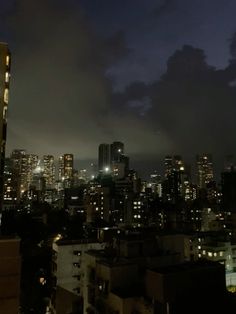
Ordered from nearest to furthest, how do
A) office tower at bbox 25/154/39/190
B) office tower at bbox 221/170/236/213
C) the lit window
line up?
1. the lit window
2. office tower at bbox 221/170/236/213
3. office tower at bbox 25/154/39/190

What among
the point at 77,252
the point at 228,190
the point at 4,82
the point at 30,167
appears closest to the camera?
the point at 4,82

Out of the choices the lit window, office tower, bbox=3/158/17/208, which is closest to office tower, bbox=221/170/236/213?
the lit window

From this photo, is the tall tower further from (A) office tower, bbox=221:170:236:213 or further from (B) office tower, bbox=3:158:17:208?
(B) office tower, bbox=3:158:17:208

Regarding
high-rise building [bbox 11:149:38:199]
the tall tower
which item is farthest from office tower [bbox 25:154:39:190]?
the tall tower

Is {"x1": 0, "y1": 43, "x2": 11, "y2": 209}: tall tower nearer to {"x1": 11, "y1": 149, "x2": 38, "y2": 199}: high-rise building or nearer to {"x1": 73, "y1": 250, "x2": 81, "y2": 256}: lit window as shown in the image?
{"x1": 73, "y1": 250, "x2": 81, "y2": 256}: lit window

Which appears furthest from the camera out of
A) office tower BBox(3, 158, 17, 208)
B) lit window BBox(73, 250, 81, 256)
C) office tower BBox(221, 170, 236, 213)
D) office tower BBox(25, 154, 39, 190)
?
office tower BBox(25, 154, 39, 190)

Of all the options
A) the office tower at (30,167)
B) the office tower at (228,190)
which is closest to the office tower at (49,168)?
the office tower at (30,167)

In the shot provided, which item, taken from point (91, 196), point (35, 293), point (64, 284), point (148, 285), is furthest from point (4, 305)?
point (91, 196)

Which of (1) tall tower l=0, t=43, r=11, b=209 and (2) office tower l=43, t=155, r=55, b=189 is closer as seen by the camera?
(1) tall tower l=0, t=43, r=11, b=209

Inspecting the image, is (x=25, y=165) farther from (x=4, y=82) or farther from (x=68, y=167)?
(x=4, y=82)

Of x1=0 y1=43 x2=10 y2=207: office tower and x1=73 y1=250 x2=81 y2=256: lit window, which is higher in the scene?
x1=0 y1=43 x2=10 y2=207: office tower

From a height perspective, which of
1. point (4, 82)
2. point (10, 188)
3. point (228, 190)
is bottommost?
point (228, 190)

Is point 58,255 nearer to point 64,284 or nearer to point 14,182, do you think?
point 64,284

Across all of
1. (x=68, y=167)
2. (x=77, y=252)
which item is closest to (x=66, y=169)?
(x=68, y=167)
